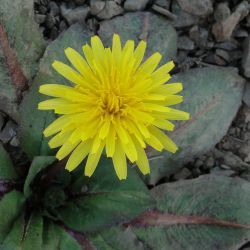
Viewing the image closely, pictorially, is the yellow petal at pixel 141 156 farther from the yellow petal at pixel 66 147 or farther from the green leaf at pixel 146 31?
the green leaf at pixel 146 31

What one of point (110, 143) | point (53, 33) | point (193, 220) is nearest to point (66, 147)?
point (110, 143)

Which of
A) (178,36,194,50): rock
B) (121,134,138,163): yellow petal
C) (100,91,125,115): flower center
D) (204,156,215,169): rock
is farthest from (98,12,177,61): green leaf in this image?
(121,134,138,163): yellow petal

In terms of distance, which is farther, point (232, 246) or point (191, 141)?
point (191, 141)

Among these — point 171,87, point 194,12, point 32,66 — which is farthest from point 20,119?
point 194,12

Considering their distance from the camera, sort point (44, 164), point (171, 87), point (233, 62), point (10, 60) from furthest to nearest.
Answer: point (233, 62)
point (10, 60)
point (44, 164)
point (171, 87)

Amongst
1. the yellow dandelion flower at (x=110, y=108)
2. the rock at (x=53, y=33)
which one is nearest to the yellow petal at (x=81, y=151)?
the yellow dandelion flower at (x=110, y=108)

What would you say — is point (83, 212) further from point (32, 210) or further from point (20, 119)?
point (20, 119)

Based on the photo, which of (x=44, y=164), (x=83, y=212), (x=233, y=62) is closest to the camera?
(x=44, y=164)
